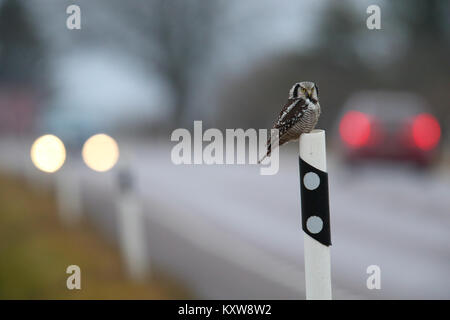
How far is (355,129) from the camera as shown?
473 inches

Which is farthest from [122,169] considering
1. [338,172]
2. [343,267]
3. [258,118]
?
[258,118]

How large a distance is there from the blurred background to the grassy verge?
0.07 feet

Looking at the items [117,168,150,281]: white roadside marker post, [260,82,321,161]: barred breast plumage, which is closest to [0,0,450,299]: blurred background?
[117,168,150,281]: white roadside marker post

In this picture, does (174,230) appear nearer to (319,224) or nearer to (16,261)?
(16,261)

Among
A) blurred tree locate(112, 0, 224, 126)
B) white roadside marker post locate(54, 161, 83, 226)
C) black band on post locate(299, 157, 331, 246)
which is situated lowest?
white roadside marker post locate(54, 161, 83, 226)

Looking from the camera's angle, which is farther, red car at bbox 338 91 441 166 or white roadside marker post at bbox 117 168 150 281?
red car at bbox 338 91 441 166

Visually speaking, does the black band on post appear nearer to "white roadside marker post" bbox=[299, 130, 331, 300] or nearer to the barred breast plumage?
"white roadside marker post" bbox=[299, 130, 331, 300]

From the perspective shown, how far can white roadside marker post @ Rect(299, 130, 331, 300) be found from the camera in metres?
2.37

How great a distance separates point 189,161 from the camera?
25.2 meters

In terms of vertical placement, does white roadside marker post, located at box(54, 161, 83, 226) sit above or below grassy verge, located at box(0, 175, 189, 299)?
above

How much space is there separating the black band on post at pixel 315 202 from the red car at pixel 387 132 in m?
9.55

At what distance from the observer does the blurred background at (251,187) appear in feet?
21.7

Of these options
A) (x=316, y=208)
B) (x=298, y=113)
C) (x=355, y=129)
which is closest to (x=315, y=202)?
(x=316, y=208)

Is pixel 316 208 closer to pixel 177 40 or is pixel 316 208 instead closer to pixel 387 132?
pixel 387 132
